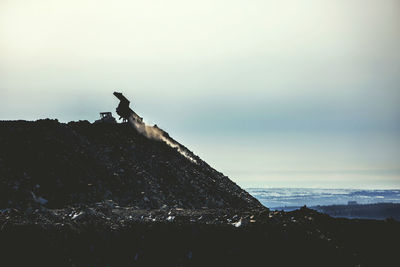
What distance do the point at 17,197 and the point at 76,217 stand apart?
32.9 feet

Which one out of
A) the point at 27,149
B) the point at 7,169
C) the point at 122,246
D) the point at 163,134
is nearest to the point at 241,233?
the point at 122,246

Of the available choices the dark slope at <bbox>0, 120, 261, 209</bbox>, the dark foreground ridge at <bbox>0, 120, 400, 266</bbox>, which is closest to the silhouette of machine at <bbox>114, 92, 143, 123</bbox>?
the dark slope at <bbox>0, 120, 261, 209</bbox>

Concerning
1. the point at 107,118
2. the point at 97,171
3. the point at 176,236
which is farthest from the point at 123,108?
the point at 176,236

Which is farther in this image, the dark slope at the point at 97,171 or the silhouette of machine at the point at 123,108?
the silhouette of machine at the point at 123,108

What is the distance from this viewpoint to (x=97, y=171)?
136ft

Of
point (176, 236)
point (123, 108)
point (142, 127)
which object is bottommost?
point (176, 236)

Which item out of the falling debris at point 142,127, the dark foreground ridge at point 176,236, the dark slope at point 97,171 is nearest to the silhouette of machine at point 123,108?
the falling debris at point 142,127

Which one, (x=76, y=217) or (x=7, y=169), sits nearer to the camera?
(x=76, y=217)

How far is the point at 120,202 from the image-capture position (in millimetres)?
37188

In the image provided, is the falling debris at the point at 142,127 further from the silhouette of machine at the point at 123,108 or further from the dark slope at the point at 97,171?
the dark slope at the point at 97,171

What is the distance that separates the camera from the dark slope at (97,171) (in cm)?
3697

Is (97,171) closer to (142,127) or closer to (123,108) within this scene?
(123,108)

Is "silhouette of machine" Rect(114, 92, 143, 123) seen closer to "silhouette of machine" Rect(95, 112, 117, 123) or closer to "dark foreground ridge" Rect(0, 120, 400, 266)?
"silhouette of machine" Rect(95, 112, 117, 123)

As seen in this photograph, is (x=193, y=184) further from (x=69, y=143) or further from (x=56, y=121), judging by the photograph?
(x=56, y=121)
